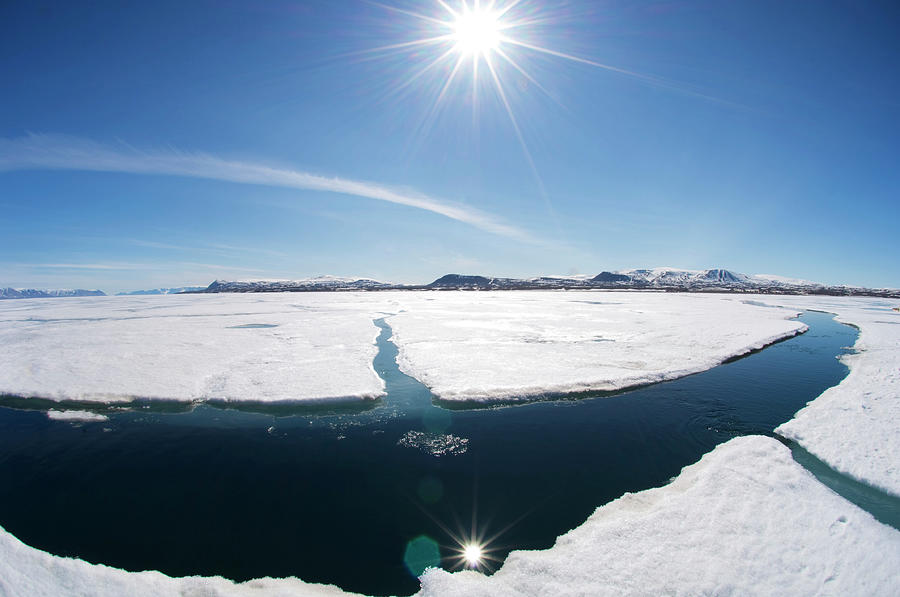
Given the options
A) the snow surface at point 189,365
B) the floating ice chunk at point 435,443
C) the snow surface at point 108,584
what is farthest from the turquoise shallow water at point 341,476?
the snow surface at point 189,365

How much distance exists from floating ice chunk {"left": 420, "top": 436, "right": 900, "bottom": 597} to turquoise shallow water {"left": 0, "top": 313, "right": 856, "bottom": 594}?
58cm

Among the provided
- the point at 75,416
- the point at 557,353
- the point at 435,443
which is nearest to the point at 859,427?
the point at 557,353

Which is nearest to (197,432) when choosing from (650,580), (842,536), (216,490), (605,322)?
(216,490)

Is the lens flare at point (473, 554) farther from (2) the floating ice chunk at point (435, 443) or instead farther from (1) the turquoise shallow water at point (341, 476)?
(2) the floating ice chunk at point (435, 443)

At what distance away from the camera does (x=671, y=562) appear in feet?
14.2

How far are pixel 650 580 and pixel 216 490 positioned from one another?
662 cm

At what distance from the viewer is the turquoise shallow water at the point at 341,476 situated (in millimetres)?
5070

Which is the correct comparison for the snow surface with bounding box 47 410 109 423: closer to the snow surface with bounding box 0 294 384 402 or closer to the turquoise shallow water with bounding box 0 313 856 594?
the turquoise shallow water with bounding box 0 313 856 594

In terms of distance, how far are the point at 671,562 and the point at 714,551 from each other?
2.04 ft

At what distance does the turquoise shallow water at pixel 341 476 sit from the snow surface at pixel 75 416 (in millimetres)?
256

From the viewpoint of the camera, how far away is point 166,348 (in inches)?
608

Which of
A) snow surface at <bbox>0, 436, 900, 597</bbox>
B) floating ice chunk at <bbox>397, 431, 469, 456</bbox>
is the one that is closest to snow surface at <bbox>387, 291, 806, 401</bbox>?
floating ice chunk at <bbox>397, 431, 469, 456</bbox>

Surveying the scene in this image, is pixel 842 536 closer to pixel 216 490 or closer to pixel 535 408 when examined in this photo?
pixel 535 408

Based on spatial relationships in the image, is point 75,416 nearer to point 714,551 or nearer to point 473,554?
point 473,554
